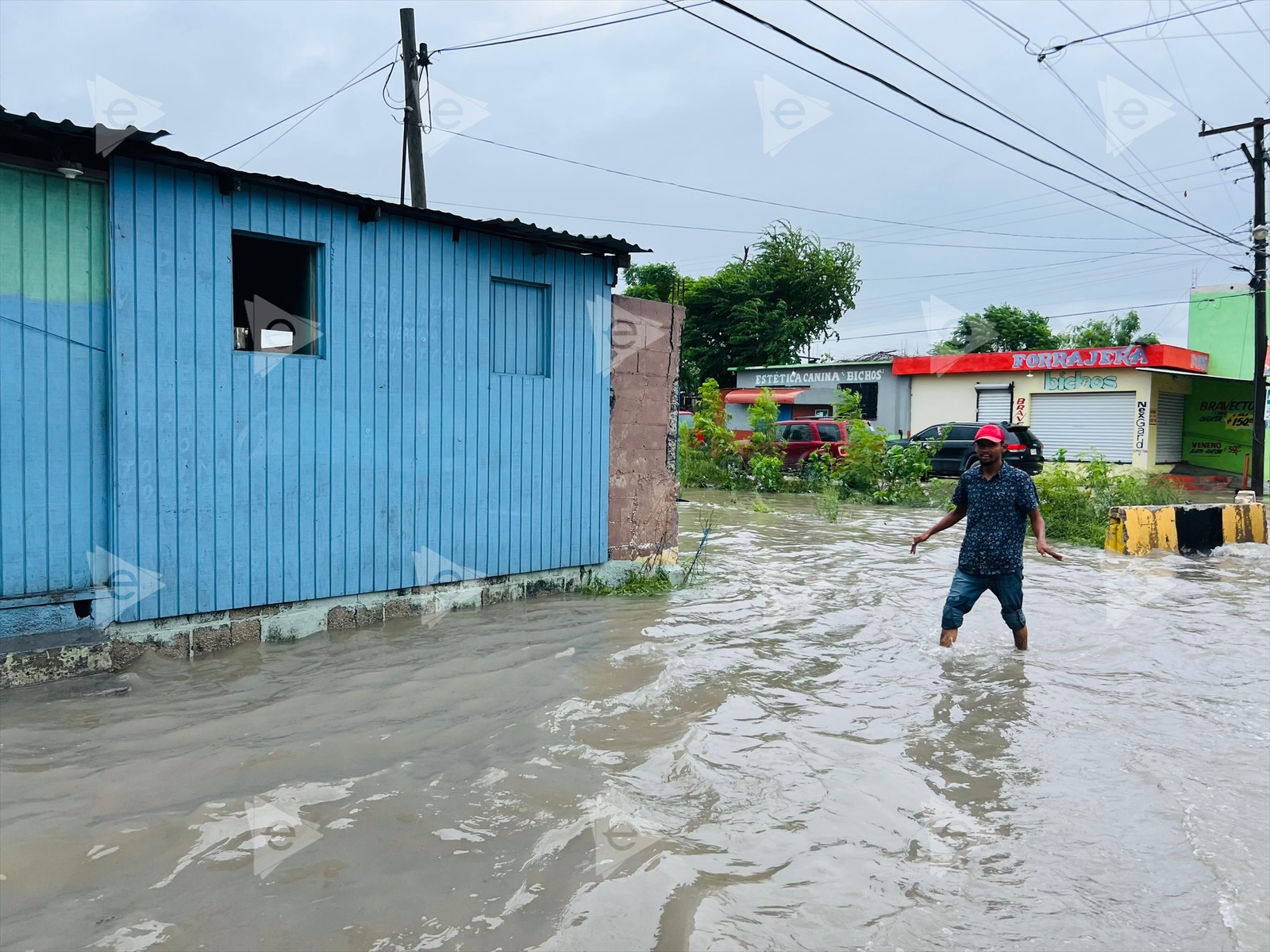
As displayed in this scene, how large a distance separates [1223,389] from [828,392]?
12723 millimetres

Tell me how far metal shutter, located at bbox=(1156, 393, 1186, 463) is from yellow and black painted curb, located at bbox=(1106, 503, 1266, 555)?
15564 mm

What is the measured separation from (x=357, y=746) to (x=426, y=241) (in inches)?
180

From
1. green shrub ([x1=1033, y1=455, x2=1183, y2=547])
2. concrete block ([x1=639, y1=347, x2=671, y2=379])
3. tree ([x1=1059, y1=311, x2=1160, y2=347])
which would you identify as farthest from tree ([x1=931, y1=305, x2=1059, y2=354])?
concrete block ([x1=639, y1=347, x2=671, y2=379])

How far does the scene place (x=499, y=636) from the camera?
25.0 feet

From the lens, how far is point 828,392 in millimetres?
32906

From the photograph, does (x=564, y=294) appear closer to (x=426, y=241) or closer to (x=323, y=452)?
(x=426, y=241)

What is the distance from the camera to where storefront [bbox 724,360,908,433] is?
32000 millimetres

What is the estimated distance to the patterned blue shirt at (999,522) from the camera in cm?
726

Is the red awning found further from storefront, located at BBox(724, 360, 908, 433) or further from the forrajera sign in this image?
the forrajera sign

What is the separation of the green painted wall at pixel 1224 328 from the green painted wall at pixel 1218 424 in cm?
52

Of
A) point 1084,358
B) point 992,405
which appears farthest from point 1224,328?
point 992,405

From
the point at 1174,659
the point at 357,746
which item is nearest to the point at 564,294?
the point at 357,746

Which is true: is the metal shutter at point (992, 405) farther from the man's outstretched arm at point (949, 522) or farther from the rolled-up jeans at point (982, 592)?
the rolled-up jeans at point (982, 592)

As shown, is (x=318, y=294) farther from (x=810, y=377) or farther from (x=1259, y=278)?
(x=810, y=377)
